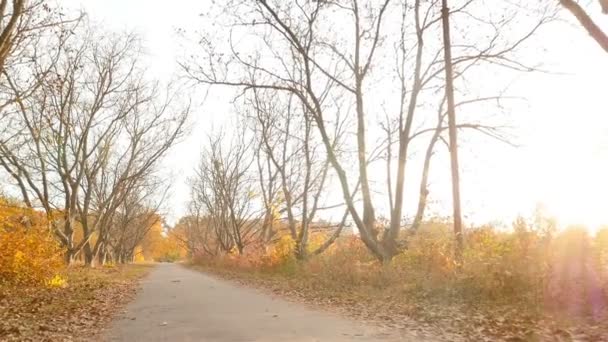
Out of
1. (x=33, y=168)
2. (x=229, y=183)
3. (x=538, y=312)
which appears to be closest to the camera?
(x=538, y=312)

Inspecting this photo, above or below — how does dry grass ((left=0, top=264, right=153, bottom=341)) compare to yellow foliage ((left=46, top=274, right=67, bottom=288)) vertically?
below

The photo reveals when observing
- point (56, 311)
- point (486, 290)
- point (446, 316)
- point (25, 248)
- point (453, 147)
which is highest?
point (453, 147)

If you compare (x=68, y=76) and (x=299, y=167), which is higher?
(x=68, y=76)

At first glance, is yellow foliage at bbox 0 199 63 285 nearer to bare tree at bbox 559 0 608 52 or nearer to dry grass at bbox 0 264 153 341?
dry grass at bbox 0 264 153 341

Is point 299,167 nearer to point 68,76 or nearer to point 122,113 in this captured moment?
point 122,113

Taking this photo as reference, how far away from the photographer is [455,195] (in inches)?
648

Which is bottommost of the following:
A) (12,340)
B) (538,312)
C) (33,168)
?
(12,340)

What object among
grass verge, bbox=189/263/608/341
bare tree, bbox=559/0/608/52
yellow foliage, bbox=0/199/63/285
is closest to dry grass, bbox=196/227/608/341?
grass verge, bbox=189/263/608/341

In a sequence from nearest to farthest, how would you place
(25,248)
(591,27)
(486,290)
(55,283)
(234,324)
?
(591,27) < (234,324) < (486,290) < (25,248) < (55,283)

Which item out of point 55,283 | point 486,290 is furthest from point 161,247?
point 486,290

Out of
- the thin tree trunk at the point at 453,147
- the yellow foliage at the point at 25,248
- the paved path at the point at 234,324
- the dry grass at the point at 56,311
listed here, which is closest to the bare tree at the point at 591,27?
the paved path at the point at 234,324

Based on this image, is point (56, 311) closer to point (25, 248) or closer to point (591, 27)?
point (25, 248)

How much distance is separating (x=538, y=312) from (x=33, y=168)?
88.4 feet

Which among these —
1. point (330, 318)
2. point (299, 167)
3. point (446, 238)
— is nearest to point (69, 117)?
point (299, 167)
